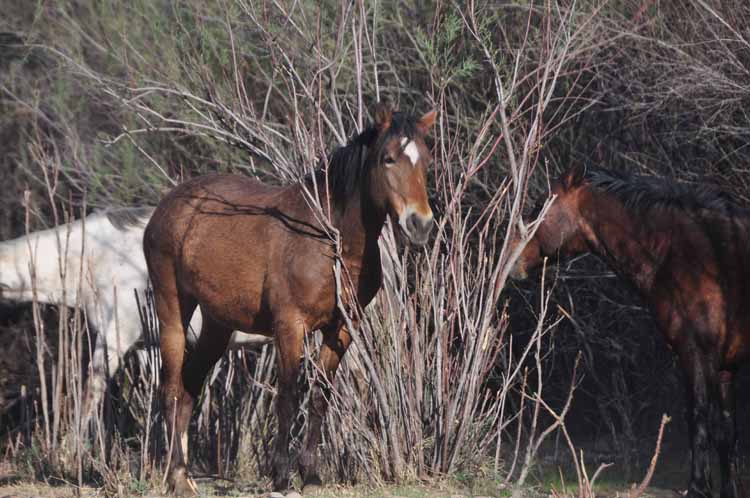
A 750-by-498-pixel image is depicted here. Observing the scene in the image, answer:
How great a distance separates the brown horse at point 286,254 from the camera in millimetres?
4680

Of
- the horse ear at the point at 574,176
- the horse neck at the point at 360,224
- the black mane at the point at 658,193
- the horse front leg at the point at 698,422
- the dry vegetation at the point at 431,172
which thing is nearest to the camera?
the horse neck at the point at 360,224

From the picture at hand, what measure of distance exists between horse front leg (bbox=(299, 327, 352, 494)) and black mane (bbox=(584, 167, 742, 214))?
1.89 metres

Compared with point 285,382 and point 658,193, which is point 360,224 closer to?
point 285,382

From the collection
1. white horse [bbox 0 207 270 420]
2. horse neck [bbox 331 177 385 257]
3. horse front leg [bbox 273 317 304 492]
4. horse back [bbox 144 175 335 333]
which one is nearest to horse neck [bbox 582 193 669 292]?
horse neck [bbox 331 177 385 257]

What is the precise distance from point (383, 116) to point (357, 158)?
0.32 metres

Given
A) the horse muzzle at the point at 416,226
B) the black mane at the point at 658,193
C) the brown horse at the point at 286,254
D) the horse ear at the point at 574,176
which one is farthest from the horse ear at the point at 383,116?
the black mane at the point at 658,193

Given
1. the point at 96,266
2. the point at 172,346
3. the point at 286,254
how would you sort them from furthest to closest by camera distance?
the point at 96,266
the point at 172,346
the point at 286,254

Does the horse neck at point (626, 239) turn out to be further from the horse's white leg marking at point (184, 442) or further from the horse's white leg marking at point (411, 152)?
the horse's white leg marking at point (184, 442)

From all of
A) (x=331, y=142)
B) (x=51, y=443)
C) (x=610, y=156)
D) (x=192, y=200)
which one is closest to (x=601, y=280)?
(x=610, y=156)

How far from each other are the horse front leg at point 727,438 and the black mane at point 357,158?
2.28 metres

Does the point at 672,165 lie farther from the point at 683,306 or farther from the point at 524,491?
the point at 524,491

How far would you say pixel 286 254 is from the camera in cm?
502

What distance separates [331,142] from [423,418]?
2.43 meters

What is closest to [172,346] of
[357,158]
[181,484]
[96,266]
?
[181,484]
